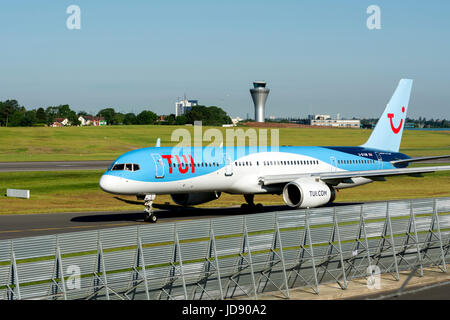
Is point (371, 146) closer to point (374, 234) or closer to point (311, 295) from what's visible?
point (374, 234)

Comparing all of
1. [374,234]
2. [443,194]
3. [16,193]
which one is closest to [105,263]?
[374,234]

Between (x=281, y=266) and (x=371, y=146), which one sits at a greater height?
(x=371, y=146)

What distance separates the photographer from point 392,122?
176 ft

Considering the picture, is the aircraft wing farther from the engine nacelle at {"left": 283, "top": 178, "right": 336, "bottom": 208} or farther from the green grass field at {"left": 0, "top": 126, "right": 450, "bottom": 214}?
the green grass field at {"left": 0, "top": 126, "right": 450, "bottom": 214}

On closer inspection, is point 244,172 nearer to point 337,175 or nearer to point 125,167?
point 337,175

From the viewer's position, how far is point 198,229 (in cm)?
2156

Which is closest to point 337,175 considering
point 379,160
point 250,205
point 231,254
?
point 250,205

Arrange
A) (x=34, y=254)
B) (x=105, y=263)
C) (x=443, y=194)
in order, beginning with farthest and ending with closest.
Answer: (x=443, y=194) < (x=105, y=263) < (x=34, y=254)

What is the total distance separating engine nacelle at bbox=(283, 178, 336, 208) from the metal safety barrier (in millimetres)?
12353

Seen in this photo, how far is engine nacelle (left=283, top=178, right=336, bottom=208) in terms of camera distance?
4006 cm

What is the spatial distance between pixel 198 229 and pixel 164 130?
6389 inches

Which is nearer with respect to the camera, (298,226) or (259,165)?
(298,226)

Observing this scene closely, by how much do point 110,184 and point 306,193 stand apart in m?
12.6

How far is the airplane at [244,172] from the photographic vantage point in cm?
3656
